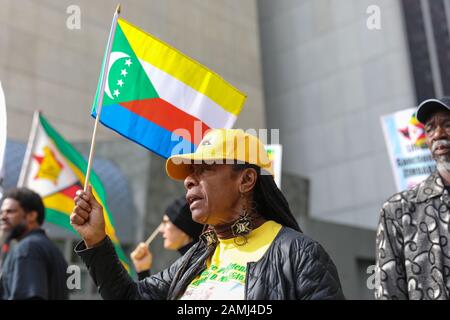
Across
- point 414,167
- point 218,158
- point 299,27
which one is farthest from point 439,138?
point 299,27

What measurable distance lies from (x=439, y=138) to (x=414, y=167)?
3767mm

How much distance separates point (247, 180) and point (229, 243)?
28 centimetres

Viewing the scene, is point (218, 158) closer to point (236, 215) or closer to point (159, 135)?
point (236, 215)

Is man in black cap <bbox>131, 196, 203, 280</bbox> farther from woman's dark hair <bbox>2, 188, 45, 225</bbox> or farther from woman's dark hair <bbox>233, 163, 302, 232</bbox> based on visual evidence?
woman's dark hair <bbox>233, 163, 302, 232</bbox>

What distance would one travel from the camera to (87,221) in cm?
263

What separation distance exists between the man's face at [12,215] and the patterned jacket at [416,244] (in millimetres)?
2668

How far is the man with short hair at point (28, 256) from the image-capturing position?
418cm

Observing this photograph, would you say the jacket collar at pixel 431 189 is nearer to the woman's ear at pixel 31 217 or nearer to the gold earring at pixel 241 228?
the gold earring at pixel 241 228

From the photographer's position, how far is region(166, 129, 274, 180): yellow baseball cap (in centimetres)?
275

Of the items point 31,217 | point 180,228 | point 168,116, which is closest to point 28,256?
point 31,217

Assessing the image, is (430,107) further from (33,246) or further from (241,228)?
(33,246)

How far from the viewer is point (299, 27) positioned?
24875 millimetres

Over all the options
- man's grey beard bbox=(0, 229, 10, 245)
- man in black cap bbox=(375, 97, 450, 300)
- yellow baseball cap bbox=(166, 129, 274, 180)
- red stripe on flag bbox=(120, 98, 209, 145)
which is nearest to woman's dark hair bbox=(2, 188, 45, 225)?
man's grey beard bbox=(0, 229, 10, 245)

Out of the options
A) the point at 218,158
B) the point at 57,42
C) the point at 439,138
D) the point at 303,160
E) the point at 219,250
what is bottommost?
the point at 219,250
